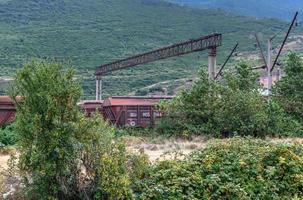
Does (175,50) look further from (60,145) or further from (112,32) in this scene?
(112,32)

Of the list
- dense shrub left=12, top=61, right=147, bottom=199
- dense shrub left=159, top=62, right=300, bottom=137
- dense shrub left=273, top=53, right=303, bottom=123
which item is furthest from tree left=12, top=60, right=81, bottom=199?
dense shrub left=273, top=53, right=303, bottom=123

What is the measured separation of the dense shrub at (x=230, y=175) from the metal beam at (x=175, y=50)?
2678 centimetres

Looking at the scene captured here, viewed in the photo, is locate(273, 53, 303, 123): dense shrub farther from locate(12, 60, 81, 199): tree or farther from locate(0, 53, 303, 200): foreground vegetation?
locate(12, 60, 81, 199): tree

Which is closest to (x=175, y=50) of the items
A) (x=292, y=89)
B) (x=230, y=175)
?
(x=292, y=89)

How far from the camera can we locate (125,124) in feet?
101

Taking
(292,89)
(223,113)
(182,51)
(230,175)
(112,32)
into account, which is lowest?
(223,113)

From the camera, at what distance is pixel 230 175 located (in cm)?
1237

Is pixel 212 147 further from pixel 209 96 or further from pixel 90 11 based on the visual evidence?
pixel 90 11

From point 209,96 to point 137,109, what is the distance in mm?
4768

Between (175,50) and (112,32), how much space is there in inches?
2844

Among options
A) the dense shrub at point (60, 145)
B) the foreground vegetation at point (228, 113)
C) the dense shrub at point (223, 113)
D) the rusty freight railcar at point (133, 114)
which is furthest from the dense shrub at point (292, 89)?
the dense shrub at point (60, 145)

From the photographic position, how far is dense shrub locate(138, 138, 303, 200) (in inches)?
460

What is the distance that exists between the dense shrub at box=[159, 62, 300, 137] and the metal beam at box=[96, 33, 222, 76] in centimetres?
1076

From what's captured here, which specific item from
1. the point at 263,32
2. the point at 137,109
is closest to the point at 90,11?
the point at 263,32
